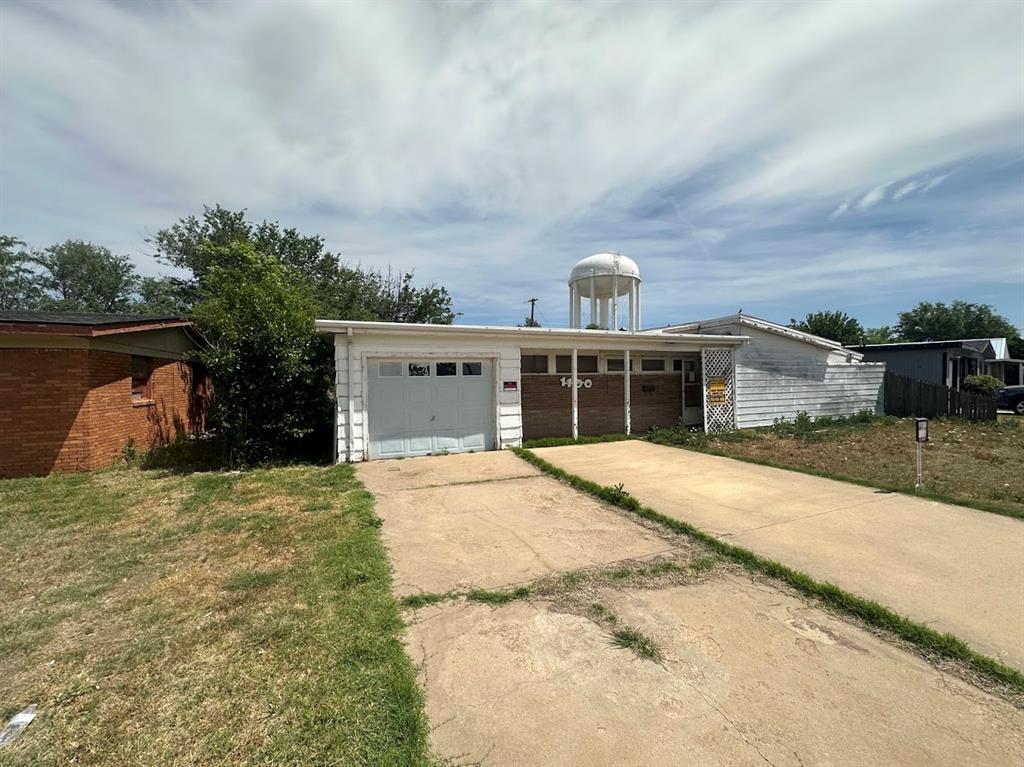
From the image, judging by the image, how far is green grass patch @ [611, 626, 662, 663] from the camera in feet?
8.94

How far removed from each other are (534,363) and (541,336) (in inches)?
36.9

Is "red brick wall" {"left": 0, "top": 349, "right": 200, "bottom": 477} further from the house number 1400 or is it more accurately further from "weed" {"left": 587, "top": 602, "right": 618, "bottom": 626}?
the house number 1400

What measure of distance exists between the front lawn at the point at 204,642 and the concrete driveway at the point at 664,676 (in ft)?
1.03

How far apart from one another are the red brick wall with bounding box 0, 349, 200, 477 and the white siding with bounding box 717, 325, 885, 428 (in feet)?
49.2

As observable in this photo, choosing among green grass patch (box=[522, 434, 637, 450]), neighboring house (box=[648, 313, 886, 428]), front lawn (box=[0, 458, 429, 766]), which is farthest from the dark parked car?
front lawn (box=[0, 458, 429, 766])

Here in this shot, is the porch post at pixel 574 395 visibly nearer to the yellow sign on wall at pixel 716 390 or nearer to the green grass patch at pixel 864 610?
the yellow sign on wall at pixel 716 390

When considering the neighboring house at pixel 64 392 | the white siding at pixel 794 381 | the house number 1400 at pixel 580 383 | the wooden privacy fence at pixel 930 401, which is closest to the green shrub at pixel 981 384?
the wooden privacy fence at pixel 930 401

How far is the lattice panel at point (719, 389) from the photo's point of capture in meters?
12.9

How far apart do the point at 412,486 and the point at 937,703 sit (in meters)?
6.00

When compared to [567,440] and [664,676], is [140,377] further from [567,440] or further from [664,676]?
[664,676]

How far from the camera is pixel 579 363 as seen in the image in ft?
38.7

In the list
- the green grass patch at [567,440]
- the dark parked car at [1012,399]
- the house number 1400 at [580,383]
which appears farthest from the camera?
the dark parked car at [1012,399]

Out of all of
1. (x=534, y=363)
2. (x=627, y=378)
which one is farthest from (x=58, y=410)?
(x=627, y=378)

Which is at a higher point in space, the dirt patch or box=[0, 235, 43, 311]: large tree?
box=[0, 235, 43, 311]: large tree
